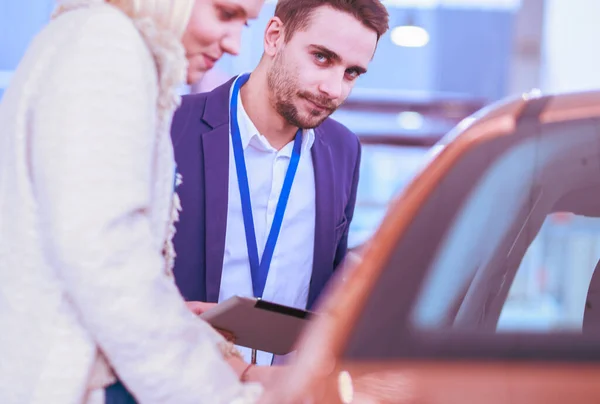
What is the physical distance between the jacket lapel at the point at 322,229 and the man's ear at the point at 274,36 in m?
0.35

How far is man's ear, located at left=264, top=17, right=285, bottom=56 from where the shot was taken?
290 cm

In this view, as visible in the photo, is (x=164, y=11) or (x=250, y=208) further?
(x=250, y=208)

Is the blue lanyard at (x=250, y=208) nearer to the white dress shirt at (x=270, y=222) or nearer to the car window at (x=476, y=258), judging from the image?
the white dress shirt at (x=270, y=222)

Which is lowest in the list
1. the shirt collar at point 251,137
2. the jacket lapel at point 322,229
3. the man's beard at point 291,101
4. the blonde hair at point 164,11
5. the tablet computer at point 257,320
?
the tablet computer at point 257,320

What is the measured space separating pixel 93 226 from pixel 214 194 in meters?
1.29

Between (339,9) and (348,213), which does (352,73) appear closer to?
(339,9)

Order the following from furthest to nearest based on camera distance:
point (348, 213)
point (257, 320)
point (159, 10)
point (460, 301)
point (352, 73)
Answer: point (348, 213) → point (352, 73) → point (257, 320) → point (159, 10) → point (460, 301)

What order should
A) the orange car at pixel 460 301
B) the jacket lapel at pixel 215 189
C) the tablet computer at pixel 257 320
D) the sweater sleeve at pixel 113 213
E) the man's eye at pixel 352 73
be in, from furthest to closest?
the man's eye at pixel 352 73, the jacket lapel at pixel 215 189, the tablet computer at pixel 257 320, the sweater sleeve at pixel 113 213, the orange car at pixel 460 301

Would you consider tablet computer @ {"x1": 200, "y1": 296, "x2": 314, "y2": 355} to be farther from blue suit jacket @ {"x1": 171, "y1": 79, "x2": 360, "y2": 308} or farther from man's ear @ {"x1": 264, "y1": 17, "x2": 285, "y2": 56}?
man's ear @ {"x1": 264, "y1": 17, "x2": 285, "y2": 56}

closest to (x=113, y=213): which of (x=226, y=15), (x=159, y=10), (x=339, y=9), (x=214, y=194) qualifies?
(x=159, y=10)

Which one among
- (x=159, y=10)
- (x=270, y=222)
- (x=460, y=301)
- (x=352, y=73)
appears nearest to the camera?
(x=460, y=301)

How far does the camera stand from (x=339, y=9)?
286 centimetres

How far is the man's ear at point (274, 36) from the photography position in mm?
2903

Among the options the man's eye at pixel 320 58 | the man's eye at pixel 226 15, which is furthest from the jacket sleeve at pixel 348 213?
the man's eye at pixel 226 15
